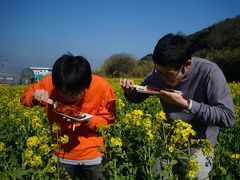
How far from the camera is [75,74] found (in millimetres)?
2441

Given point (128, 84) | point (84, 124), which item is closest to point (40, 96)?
point (84, 124)

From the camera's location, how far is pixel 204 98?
2.67 m

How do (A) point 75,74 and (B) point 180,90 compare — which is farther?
(B) point 180,90

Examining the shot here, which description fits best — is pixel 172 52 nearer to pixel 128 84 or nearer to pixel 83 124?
pixel 128 84

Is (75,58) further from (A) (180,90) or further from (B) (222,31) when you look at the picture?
(B) (222,31)

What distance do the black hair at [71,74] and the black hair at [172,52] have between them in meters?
0.51

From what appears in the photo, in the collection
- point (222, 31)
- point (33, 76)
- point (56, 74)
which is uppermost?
point (222, 31)

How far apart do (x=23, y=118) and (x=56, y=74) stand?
9.96 ft

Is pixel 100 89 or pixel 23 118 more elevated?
pixel 100 89

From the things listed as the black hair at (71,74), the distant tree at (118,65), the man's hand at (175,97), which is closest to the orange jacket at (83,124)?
the black hair at (71,74)

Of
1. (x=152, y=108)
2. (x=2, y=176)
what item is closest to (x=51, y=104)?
(x=2, y=176)

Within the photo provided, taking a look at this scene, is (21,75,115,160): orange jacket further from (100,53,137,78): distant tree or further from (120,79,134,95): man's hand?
(100,53,137,78): distant tree

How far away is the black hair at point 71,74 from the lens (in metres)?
2.42

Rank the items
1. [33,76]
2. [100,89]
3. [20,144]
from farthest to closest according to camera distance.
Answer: [33,76], [20,144], [100,89]
